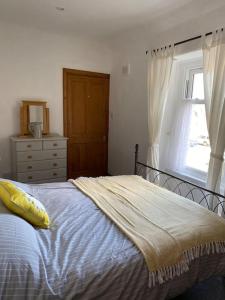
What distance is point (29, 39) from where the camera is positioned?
3.69 metres

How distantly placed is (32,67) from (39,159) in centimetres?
150

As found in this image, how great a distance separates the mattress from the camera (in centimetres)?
111

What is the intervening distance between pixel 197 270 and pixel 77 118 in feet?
10.8

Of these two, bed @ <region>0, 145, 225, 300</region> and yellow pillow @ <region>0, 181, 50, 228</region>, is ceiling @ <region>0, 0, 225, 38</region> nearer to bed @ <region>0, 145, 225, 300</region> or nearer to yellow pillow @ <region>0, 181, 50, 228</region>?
yellow pillow @ <region>0, 181, 50, 228</region>

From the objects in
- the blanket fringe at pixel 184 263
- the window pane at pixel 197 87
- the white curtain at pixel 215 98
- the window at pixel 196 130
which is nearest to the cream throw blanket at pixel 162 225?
the blanket fringe at pixel 184 263

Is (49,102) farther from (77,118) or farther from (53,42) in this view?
(53,42)

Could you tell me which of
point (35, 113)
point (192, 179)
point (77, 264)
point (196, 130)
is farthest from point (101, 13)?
point (77, 264)

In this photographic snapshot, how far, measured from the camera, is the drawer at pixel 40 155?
3471 millimetres

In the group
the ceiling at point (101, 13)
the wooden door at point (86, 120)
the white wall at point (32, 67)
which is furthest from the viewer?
the wooden door at point (86, 120)

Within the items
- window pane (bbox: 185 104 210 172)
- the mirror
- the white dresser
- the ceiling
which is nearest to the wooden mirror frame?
the mirror

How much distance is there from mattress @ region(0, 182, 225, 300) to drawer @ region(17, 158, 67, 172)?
2.03 metres

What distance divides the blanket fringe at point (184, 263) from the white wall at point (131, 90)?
2148 millimetres

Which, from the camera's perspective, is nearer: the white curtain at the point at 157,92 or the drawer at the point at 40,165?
the white curtain at the point at 157,92

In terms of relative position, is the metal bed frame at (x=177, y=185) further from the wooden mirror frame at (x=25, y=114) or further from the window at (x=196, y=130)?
the wooden mirror frame at (x=25, y=114)
